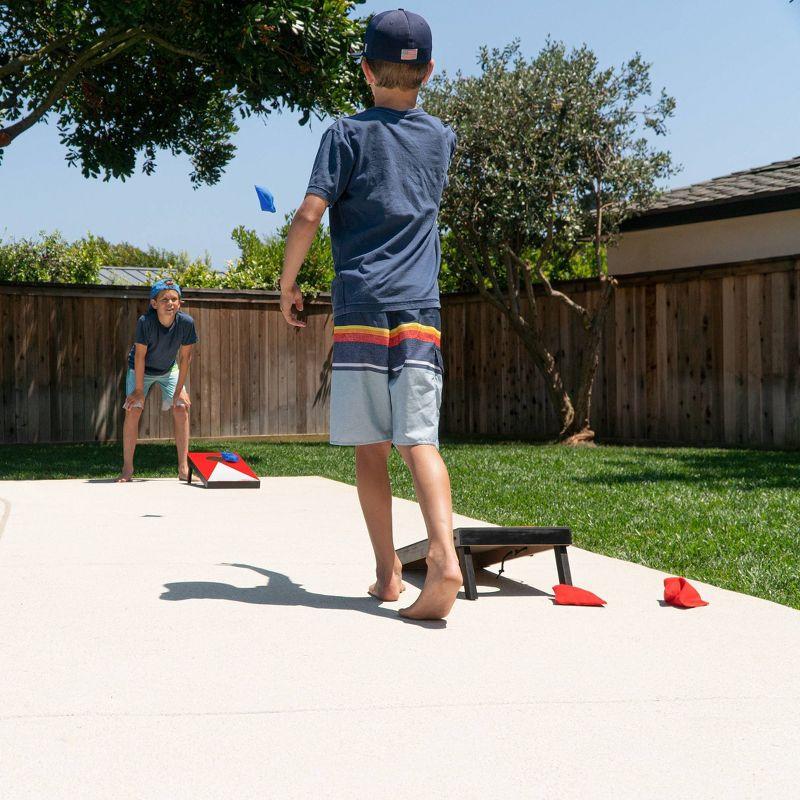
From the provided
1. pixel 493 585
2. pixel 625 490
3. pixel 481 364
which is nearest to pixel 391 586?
pixel 493 585

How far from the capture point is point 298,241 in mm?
3475

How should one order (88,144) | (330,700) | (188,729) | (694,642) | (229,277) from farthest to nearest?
(229,277) < (88,144) < (694,642) < (330,700) < (188,729)

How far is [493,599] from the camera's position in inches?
151

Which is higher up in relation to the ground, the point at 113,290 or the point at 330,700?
the point at 113,290

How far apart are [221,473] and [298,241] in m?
4.41

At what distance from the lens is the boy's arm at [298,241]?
340cm

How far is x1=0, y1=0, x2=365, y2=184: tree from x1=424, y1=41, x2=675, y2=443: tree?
2556mm

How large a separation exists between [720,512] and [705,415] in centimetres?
661

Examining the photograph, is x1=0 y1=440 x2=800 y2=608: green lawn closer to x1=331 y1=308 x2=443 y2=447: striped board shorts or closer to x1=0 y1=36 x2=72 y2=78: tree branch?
x1=331 y1=308 x2=443 y2=447: striped board shorts

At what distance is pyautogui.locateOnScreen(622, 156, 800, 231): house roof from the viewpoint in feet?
41.5

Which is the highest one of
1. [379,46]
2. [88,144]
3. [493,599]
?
[88,144]

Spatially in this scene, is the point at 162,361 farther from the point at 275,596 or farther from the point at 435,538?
the point at 435,538

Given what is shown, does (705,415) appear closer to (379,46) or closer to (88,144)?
(88,144)

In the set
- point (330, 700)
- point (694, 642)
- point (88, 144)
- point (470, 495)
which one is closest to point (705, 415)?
point (470, 495)
